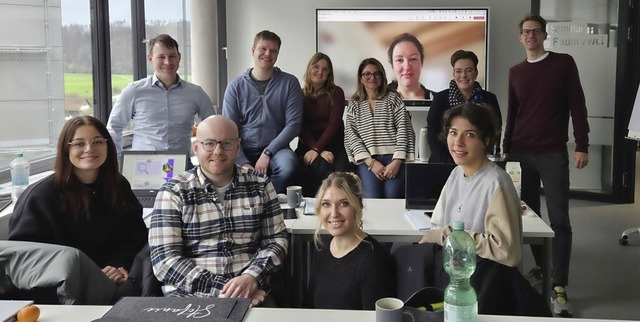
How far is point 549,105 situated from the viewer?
12.1ft

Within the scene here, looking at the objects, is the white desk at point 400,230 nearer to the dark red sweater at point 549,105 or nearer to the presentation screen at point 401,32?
the dark red sweater at point 549,105

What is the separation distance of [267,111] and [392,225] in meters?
1.63

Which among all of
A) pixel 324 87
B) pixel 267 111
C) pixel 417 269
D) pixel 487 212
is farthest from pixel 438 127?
pixel 417 269

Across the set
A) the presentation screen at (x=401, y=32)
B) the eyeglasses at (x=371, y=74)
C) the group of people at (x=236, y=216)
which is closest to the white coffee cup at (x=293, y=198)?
the group of people at (x=236, y=216)

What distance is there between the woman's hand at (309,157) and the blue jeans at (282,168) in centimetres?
14

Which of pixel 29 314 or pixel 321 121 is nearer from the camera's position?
pixel 29 314

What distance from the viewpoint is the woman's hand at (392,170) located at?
12.8ft

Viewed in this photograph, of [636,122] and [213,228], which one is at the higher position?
[636,122]

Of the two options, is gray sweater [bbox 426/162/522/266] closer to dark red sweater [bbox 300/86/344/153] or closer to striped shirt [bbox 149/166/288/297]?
striped shirt [bbox 149/166/288/297]

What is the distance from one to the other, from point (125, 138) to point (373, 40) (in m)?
2.80

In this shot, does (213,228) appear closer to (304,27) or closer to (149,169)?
(149,169)

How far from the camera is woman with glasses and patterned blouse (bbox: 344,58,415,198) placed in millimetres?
3943

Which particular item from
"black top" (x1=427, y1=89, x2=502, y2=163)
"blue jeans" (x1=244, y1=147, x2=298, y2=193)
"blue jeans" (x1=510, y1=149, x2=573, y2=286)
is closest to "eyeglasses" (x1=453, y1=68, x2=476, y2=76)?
"black top" (x1=427, y1=89, x2=502, y2=163)

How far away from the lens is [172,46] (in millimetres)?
3631
